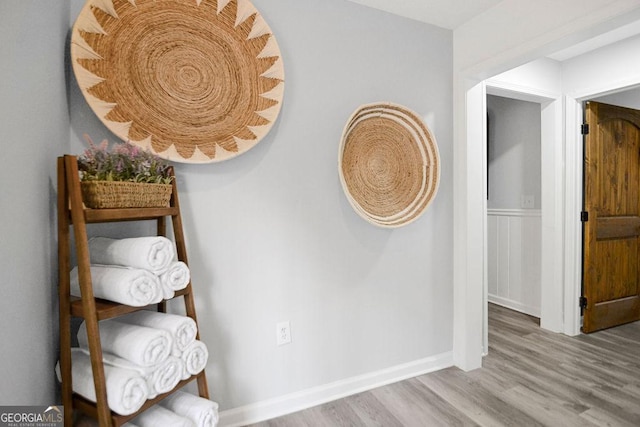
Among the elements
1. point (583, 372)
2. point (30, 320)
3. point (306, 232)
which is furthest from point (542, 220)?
point (30, 320)

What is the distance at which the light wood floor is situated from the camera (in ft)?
5.77

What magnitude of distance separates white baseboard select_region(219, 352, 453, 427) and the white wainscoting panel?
157 centimetres

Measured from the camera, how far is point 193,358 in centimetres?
126

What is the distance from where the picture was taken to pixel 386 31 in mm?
2057

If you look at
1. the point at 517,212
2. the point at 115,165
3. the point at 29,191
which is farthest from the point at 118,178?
the point at 517,212

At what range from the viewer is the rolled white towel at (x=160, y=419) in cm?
118

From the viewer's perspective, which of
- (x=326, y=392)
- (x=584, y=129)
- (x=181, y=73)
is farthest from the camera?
(x=584, y=129)

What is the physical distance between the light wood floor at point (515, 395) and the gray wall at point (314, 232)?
0.59 feet

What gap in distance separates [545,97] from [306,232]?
242 cm

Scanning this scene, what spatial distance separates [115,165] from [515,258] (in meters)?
3.62

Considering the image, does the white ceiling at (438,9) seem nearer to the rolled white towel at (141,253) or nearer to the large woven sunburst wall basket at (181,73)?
the large woven sunburst wall basket at (181,73)

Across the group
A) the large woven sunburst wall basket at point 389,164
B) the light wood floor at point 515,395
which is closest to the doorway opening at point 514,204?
the light wood floor at point 515,395

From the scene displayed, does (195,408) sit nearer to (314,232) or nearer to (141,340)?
(141,340)

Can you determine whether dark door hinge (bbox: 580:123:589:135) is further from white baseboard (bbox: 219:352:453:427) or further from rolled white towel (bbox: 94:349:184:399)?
rolled white towel (bbox: 94:349:184:399)
